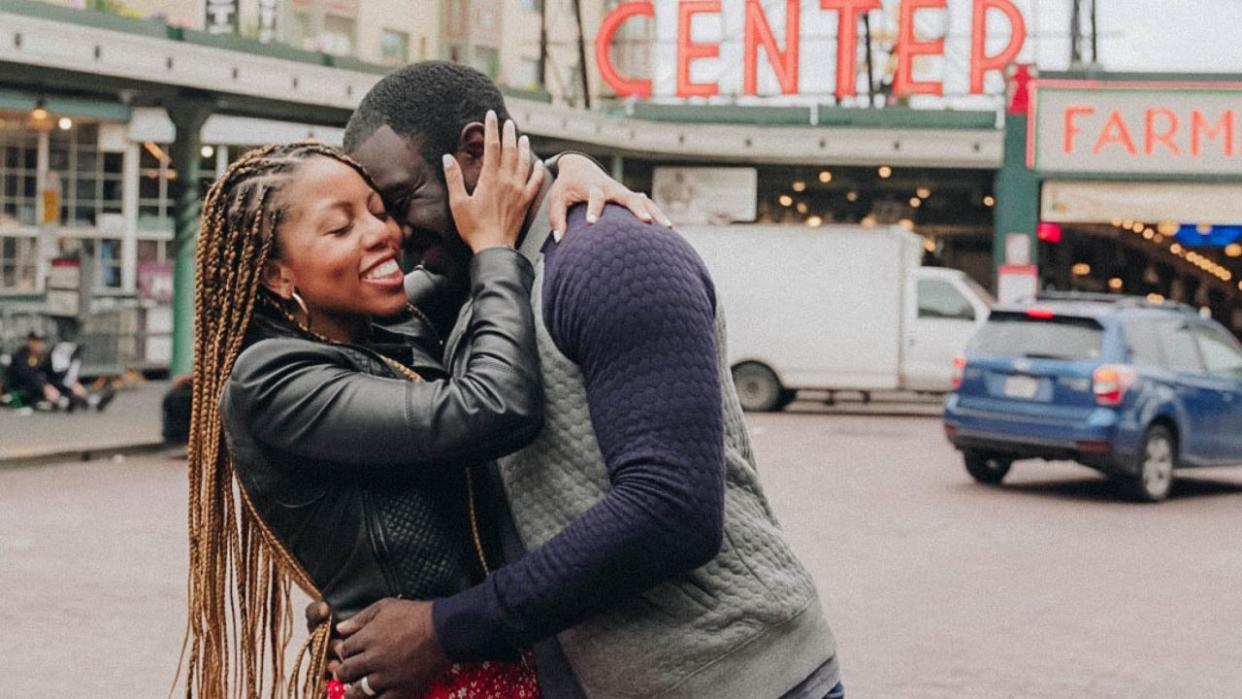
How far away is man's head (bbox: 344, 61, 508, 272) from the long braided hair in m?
0.06

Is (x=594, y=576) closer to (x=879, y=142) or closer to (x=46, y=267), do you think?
(x=46, y=267)

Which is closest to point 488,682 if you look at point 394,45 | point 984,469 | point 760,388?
point 984,469

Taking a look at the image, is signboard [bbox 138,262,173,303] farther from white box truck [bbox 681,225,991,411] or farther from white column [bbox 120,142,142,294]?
white box truck [bbox 681,225,991,411]

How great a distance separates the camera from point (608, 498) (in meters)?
2.24

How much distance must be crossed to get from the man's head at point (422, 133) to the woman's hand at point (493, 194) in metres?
0.02

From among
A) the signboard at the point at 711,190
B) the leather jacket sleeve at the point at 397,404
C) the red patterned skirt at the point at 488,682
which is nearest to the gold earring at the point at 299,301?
the leather jacket sleeve at the point at 397,404

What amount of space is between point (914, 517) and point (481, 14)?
26852mm

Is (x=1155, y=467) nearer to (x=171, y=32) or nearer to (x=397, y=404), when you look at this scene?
(x=171, y=32)

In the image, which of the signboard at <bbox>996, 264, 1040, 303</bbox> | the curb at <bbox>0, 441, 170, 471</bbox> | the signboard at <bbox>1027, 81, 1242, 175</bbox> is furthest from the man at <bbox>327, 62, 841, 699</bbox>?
the signboard at <bbox>1027, 81, 1242, 175</bbox>

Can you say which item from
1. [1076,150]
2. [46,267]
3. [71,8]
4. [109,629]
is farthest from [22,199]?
[109,629]

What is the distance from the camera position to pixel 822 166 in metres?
36.0

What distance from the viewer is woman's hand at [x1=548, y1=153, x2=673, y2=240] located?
246 cm

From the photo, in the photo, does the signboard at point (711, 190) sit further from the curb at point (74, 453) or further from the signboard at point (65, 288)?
the curb at point (74, 453)

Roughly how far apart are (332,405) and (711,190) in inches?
1312
